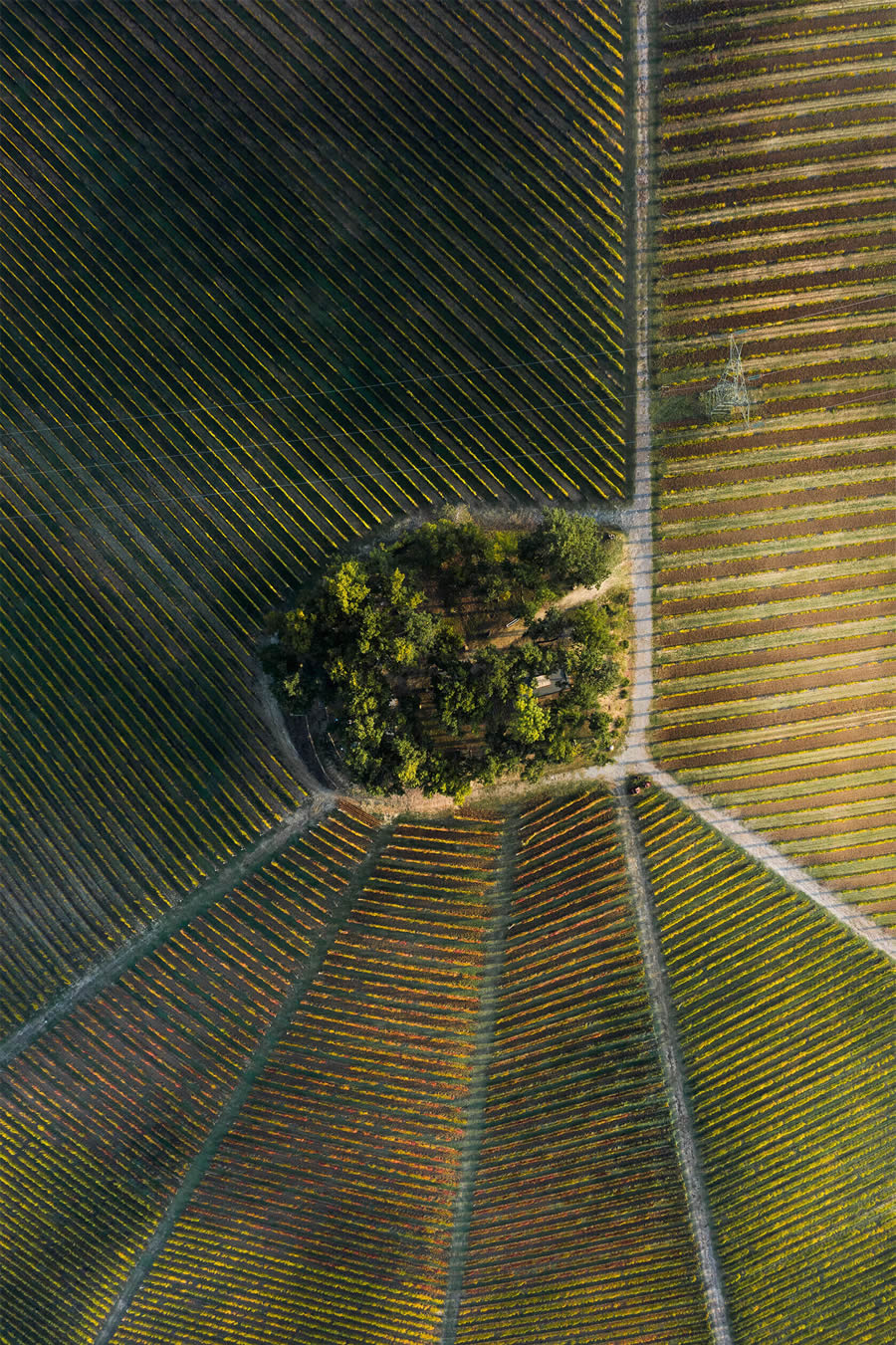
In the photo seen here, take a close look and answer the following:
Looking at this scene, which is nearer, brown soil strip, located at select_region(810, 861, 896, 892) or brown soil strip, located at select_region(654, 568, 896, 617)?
brown soil strip, located at select_region(654, 568, 896, 617)

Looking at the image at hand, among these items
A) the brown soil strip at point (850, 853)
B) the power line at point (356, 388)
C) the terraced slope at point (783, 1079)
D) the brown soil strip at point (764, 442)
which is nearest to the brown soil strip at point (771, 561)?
the brown soil strip at point (764, 442)

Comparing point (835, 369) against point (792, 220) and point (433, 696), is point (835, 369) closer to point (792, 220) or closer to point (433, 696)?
point (792, 220)

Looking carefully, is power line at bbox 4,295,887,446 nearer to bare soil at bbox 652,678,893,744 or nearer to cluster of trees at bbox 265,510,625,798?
cluster of trees at bbox 265,510,625,798

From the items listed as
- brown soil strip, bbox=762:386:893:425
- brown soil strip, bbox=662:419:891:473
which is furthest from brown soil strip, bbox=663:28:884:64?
brown soil strip, bbox=762:386:893:425

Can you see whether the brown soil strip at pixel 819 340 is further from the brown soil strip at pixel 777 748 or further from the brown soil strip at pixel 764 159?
the brown soil strip at pixel 777 748

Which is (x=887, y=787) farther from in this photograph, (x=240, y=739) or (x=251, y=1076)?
(x=251, y=1076)

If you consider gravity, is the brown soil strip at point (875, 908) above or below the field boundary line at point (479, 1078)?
above

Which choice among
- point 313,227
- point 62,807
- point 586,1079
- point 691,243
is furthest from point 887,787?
point 62,807
